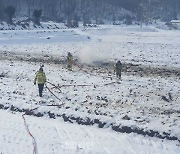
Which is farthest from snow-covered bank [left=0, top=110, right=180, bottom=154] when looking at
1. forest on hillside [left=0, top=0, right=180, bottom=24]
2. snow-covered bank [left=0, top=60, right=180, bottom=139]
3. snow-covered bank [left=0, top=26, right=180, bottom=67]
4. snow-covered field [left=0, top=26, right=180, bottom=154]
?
forest on hillside [left=0, top=0, right=180, bottom=24]

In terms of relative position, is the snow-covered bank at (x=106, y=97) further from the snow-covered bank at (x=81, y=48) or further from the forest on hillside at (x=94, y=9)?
the forest on hillside at (x=94, y=9)

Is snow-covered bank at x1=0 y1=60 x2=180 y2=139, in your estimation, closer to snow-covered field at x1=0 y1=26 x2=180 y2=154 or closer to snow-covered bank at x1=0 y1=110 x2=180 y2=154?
snow-covered field at x1=0 y1=26 x2=180 y2=154

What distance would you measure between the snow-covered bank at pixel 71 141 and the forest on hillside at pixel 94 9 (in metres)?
64.1

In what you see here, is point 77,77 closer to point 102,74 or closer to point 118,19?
point 102,74

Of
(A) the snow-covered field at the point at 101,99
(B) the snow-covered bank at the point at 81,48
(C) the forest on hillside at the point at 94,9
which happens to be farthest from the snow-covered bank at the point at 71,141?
(C) the forest on hillside at the point at 94,9

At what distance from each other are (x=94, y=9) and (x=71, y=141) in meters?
115

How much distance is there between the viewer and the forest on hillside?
109 metres

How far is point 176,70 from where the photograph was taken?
32781 mm

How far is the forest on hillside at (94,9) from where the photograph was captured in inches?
4274

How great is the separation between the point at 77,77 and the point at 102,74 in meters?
2.51

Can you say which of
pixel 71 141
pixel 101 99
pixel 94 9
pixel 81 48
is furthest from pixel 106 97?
pixel 94 9

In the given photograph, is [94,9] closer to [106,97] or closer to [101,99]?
[106,97]

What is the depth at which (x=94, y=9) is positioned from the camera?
421ft

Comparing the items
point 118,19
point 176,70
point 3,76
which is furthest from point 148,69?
point 118,19
